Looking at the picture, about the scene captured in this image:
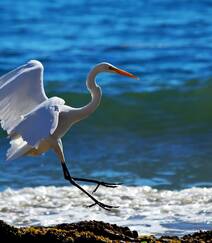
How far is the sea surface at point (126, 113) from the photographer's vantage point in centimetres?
688

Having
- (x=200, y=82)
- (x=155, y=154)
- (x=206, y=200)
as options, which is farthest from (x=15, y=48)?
(x=206, y=200)

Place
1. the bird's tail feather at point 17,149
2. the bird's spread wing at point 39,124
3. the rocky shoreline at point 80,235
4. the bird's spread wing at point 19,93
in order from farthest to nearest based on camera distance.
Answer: the bird's spread wing at point 19,93, the bird's tail feather at point 17,149, the bird's spread wing at point 39,124, the rocky shoreline at point 80,235

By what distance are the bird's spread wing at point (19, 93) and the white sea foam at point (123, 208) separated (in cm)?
83

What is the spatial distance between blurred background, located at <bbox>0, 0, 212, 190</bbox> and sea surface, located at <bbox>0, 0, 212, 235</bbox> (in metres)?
0.02

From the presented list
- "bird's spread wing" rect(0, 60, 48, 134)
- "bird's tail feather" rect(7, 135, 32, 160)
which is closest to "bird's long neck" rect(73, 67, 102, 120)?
"bird's spread wing" rect(0, 60, 48, 134)

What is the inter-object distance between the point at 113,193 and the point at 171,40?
28.3ft

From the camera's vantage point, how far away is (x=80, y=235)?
16.7 ft

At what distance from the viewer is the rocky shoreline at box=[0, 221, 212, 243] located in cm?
505

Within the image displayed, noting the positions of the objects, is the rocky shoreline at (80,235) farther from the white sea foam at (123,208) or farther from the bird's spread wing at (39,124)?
the white sea foam at (123,208)

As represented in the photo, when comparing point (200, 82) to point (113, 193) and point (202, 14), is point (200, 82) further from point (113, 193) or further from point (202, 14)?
point (202, 14)

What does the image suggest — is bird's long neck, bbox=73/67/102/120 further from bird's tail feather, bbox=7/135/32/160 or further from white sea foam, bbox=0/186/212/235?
white sea foam, bbox=0/186/212/235

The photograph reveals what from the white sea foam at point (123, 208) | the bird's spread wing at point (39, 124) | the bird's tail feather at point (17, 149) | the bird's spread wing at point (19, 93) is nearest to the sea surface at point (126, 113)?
the white sea foam at point (123, 208)

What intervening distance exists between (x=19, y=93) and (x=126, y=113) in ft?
15.4

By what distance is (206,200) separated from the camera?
6.89 m
